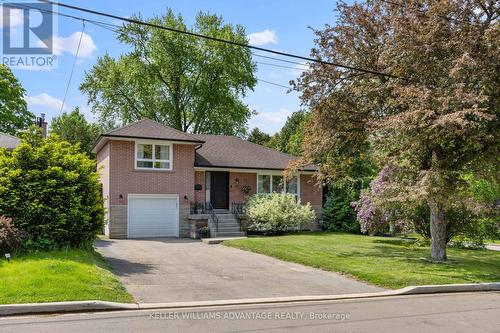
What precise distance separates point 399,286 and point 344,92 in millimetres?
7897

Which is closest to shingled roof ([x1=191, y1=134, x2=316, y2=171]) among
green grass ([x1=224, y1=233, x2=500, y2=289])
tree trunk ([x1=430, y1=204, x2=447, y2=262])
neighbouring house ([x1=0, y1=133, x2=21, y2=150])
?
green grass ([x1=224, y1=233, x2=500, y2=289])

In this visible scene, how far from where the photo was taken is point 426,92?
41.1 ft

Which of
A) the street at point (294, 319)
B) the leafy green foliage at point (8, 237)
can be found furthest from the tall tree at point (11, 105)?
the street at point (294, 319)

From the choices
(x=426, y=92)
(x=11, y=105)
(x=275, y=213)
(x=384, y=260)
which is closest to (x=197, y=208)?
(x=275, y=213)

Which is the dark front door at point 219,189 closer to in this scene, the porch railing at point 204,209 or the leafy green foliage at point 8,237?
the porch railing at point 204,209

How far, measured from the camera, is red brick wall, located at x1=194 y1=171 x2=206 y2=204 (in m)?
23.8

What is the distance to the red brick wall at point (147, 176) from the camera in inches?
842

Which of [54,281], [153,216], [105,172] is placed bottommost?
[54,281]

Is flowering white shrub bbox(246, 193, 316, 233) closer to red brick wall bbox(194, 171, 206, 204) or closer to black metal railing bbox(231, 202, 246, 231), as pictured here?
black metal railing bbox(231, 202, 246, 231)

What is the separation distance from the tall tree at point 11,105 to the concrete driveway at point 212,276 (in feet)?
93.8

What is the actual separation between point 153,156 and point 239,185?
5.18 m

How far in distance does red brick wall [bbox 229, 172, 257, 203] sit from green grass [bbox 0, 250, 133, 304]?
46.1 ft

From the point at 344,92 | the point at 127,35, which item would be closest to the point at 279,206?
the point at 344,92

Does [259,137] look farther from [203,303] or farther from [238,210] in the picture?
[203,303]
